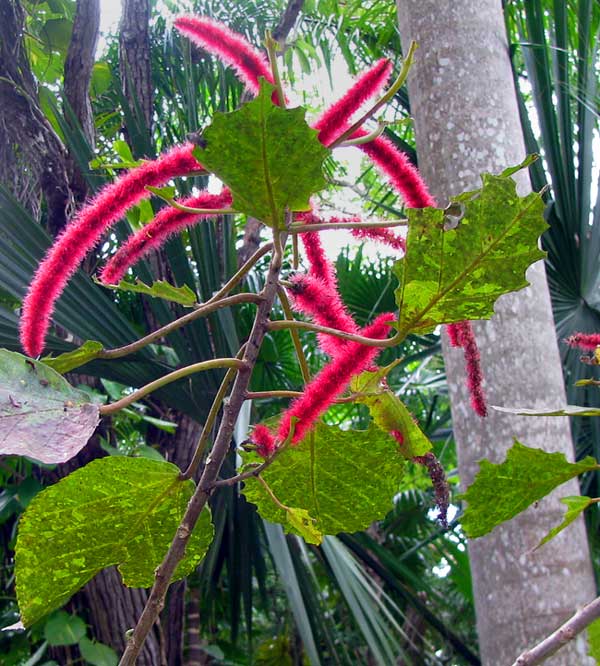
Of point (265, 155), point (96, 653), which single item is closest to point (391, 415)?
point (265, 155)

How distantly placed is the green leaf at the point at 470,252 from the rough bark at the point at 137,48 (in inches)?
74.5

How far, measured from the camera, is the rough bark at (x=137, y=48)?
2100 mm

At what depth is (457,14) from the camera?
109cm

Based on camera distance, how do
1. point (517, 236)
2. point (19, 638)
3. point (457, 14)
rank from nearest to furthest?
point (517, 236), point (457, 14), point (19, 638)

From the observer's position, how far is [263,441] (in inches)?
13.9

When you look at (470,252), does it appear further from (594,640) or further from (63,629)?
(63,629)

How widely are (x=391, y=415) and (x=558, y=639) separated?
0.12m

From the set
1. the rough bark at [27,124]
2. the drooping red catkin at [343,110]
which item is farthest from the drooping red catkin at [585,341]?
the rough bark at [27,124]

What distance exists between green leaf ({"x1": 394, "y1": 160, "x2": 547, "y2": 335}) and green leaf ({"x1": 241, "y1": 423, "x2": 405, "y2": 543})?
0.26 ft

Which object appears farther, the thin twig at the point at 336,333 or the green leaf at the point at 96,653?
the green leaf at the point at 96,653

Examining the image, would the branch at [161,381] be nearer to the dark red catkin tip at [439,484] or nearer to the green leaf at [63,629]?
the dark red catkin tip at [439,484]

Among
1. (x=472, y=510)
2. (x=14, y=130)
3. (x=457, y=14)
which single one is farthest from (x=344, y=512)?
(x=14, y=130)

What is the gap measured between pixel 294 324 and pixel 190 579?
184 centimetres

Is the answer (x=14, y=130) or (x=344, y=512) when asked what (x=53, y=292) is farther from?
(x=14, y=130)
